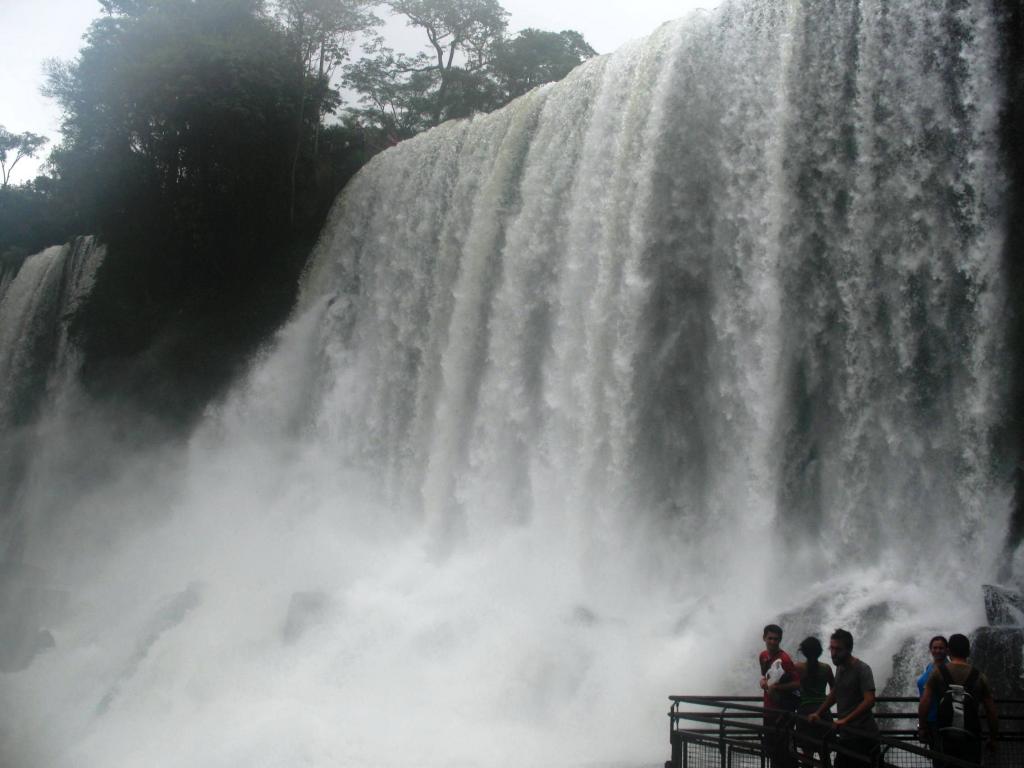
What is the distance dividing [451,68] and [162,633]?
2323 centimetres

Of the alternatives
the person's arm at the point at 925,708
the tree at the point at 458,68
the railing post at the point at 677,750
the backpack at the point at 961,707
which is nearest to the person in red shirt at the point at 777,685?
the railing post at the point at 677,750

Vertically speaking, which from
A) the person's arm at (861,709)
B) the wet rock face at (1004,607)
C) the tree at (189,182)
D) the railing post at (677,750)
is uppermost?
the tree at (189,182)

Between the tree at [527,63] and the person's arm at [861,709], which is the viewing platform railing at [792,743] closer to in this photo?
the person's arm at [861,709]

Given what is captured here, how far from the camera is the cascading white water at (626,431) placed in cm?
1283

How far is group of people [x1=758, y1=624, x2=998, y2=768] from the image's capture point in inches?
262

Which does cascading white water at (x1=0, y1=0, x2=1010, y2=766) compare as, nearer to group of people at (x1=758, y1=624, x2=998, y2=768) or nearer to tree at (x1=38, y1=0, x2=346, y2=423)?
group of people at (x1=758, y1=624, x2=998, y2=768)

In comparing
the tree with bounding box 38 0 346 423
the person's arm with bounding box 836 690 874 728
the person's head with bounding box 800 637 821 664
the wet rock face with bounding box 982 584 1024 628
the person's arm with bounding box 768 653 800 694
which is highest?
the tree with bounding box 38 0 346 423

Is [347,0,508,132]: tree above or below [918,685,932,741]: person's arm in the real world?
above

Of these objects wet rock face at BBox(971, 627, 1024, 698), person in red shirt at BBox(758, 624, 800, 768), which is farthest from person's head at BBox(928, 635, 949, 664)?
wet rock face at BBox(971, 627, 1024, 698)

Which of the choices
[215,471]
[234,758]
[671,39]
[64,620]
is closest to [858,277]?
[671,39]

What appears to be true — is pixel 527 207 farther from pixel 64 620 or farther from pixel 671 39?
pixel 64 620

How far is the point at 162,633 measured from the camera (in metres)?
18.8

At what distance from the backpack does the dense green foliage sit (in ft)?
62.1

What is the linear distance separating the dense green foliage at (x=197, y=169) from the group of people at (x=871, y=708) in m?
18.4
